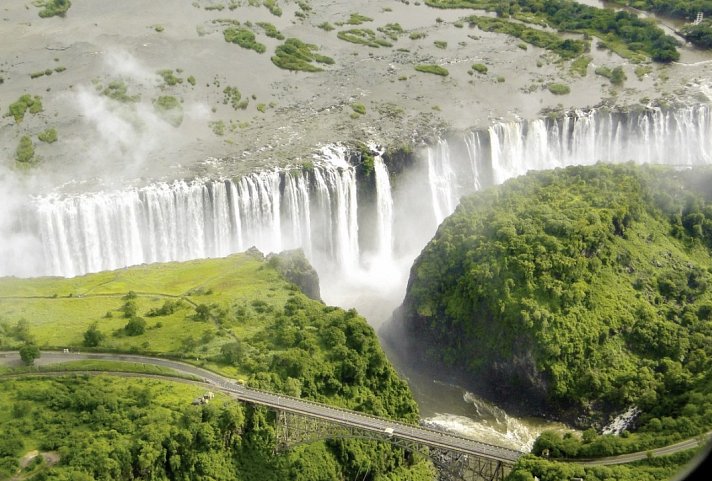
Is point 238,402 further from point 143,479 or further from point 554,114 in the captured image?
point 554,114

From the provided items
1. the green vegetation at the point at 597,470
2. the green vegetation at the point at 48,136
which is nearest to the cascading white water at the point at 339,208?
the green vegetation at the point at 48,136

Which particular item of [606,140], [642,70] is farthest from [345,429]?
[642,70]

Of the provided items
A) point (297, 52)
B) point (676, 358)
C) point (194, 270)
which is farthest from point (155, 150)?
point (676, 358)

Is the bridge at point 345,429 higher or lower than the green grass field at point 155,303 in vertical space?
lower

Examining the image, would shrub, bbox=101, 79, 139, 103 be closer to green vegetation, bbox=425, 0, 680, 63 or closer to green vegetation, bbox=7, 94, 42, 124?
green vegetation, bbox=7, 94, 42, 124

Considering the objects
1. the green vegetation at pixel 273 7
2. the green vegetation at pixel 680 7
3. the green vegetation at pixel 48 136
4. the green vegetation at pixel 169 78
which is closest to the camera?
the green vegetation at pixel 48 136

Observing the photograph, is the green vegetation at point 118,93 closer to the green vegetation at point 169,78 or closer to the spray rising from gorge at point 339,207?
the green vegetation at point 169,78

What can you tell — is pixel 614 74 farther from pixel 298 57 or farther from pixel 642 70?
pixel 298 57
